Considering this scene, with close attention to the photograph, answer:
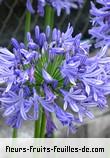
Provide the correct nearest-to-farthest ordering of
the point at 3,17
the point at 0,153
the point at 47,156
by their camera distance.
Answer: the point at 47,156 → the point at 0,153 → the point at 3,17

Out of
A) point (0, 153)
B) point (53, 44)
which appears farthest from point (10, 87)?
point (0, 153)

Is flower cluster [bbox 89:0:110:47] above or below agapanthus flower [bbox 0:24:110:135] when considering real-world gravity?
above

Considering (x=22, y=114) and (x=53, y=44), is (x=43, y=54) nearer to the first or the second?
(x=53, y=44)

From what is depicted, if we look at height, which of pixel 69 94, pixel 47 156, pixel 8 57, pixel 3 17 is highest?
pixel 3 17

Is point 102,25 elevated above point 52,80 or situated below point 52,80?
above

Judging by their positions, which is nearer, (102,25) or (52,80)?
(52,80)

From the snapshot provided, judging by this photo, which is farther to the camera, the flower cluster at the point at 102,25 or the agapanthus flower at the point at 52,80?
the flower cluster at the point at 102,25

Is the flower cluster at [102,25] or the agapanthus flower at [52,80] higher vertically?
the flower cluster at [102,25]

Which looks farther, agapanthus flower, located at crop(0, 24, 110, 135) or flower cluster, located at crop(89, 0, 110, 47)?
flower cluster, located at crop(89, 0, 110, 47)
